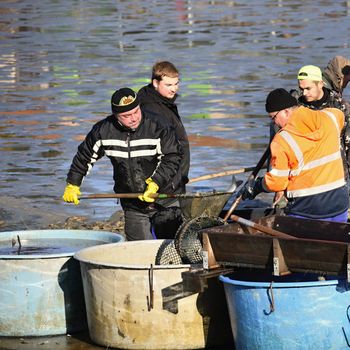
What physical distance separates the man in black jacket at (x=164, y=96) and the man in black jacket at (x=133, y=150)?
57 cm

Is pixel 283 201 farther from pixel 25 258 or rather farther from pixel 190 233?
pixel 25 258

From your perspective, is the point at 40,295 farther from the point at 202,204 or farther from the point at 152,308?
the point at 202,204

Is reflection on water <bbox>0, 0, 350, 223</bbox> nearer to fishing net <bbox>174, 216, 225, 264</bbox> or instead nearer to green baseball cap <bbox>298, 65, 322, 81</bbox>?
green baseball cap <bbox>298, 65, 322, 81</bbox>

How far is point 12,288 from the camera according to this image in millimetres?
8188

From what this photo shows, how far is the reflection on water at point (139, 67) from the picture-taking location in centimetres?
1569

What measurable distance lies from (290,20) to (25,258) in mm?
29262

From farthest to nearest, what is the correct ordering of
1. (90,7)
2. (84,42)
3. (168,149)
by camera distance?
1. (90,7)
2. (84,42)
3. (168,149)

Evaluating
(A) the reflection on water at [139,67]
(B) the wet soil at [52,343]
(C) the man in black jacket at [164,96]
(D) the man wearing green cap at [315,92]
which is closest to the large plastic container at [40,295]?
(B) the wet soil at [52,343]

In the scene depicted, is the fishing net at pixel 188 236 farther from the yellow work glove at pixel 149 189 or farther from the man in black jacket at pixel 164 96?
the man in black jacket at pixel 164 96

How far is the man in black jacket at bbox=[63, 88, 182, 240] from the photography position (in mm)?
8633

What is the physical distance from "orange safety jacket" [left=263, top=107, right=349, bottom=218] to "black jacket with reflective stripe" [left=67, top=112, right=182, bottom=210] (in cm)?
→ 122

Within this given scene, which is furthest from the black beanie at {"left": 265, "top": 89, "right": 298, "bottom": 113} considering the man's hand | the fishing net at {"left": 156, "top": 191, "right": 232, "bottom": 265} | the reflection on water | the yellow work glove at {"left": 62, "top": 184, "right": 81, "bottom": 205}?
the reflection on water

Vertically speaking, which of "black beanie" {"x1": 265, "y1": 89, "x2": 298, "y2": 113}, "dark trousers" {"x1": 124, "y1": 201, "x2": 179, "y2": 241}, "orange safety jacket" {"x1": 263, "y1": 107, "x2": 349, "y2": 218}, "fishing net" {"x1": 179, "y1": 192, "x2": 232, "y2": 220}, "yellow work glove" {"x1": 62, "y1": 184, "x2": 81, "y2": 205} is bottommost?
"dark trousers" {"x1": 124, "y1": 201, "x2": 179, "y2": 241}

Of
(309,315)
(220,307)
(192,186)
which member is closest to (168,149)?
(220,307)
